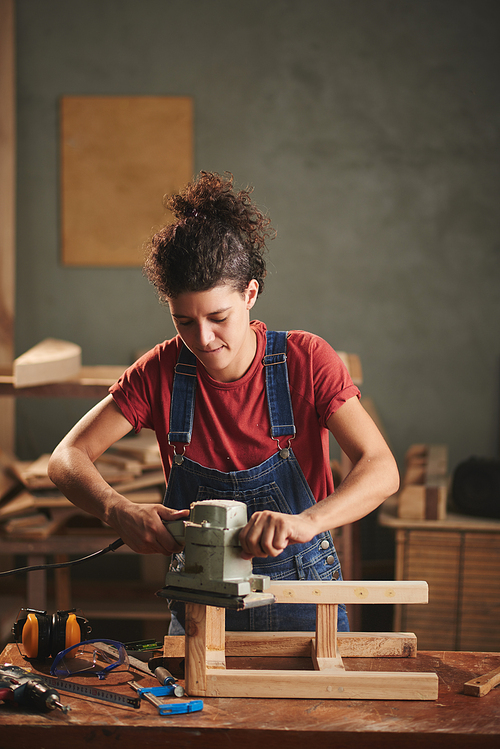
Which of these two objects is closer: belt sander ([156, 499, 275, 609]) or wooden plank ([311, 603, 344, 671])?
belt sander ([156, 499, 275, 609])

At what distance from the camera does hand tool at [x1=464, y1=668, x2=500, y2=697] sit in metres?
1.29

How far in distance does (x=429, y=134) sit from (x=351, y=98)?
468 millimetres

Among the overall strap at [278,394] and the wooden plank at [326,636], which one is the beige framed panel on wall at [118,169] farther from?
the wooden plank at [326,636]

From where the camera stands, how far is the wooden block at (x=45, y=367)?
2660mm

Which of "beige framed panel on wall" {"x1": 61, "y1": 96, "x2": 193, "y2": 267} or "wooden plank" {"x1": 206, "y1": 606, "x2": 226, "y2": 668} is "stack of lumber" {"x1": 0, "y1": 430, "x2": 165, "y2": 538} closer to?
"beige framed panel on wall" {"x1": 61, "y1": 96, "x2": 193, "y2": 267}

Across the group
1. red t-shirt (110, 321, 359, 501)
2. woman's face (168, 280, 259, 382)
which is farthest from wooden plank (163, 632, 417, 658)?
woman's face (168, 280, 259, 382)

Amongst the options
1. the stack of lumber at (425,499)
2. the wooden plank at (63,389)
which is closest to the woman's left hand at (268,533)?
the wooden plank at (63,389)

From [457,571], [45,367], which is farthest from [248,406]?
[457,571]

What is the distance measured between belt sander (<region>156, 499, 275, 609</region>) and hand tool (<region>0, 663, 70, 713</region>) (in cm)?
26

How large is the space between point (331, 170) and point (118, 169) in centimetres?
117

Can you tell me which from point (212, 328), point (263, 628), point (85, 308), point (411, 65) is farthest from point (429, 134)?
point (263, 628)

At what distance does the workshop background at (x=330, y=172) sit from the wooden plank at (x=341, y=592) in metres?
2.67

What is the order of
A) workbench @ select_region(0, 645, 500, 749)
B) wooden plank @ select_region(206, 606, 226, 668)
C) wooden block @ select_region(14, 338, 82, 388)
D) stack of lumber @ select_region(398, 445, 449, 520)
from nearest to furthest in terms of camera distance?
→ workbench @ select_region(0, 645, 500, 749), wooden plank @ select_region(206, 606, 226, 668), wooden block @ select_region(14, 338, 82, 388), stack of lumber @ select_region(398, 445, 449, 520)

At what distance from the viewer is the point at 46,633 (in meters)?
1.45
